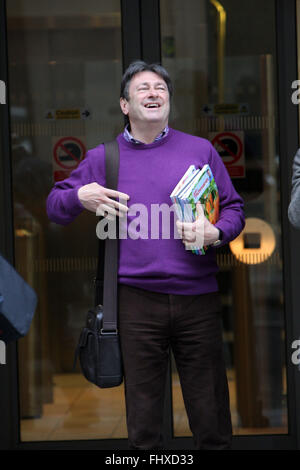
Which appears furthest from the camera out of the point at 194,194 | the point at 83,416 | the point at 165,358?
the point at 83,416

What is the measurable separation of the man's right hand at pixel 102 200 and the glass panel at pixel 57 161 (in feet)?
4.41

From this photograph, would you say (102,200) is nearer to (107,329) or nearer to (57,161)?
(107,329)

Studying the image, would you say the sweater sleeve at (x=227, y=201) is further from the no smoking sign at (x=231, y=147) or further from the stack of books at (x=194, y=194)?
the no smoking sign at (x=231, y=147)

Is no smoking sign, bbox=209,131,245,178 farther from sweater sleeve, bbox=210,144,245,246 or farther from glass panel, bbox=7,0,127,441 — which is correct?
sweater sleeve, bbox=210,144,245,246

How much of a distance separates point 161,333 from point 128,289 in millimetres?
223

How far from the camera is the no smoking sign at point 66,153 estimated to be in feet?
14.8

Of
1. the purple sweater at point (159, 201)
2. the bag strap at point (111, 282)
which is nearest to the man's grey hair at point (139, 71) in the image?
the purple sweater at point (159, 201)

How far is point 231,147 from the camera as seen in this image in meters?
4.51

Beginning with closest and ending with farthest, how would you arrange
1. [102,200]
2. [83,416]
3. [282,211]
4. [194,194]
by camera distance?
[194,194] → [102,200] → [282,211] → [83,416]

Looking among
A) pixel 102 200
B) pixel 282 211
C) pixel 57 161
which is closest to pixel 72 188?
pixel 102 200

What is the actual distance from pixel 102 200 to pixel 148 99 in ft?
1.51

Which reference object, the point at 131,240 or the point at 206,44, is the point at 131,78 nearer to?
the point at 131,240
